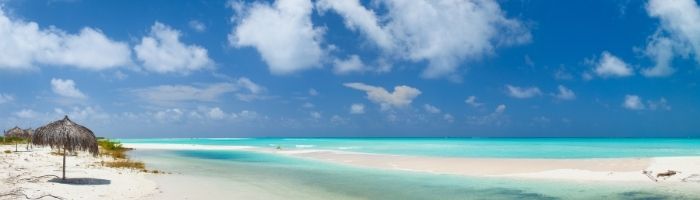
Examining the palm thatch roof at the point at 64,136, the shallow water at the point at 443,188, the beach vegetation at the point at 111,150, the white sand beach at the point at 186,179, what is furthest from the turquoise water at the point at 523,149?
the palm thatch roof at the point at 64,136

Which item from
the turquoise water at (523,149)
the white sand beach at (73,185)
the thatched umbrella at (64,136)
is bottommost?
the turquoise water at (523,149)

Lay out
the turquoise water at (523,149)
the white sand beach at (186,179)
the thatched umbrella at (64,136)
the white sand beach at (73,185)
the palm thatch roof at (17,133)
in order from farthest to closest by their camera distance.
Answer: the turquoise water at (523,149) < the palm thatch roof at (17,133) < the thatched umbrella at (64,136) < the white sand beach at (186,179) < the white sand beach at (73,185)

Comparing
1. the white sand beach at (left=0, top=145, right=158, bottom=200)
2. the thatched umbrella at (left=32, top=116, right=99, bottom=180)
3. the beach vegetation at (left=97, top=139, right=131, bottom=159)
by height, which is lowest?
the white sand beach at (left=0, top=145, right=158, bottom=200)

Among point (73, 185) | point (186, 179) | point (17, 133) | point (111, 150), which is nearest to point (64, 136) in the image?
point (73, 185)

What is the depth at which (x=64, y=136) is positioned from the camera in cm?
1678

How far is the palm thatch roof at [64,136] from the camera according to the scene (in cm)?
1669

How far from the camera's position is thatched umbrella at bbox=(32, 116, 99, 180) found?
54.7 ft

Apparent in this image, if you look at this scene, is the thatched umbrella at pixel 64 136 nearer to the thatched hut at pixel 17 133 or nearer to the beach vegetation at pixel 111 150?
the beach vegetation at pixel 111 150

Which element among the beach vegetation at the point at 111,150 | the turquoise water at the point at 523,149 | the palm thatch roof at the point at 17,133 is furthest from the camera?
the turquoise water at the point at 523,149

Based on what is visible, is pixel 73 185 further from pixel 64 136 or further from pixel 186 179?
pixel 186 179

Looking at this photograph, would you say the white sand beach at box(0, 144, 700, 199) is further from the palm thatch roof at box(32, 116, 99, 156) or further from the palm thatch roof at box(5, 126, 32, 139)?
the palm thatch roof at box(5, 126, 32, 139)

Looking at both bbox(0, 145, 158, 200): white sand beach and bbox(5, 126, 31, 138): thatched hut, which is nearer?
bbox(0, 145, 158, 200): white sand beach

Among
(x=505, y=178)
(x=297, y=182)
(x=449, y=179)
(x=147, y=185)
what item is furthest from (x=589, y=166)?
(x=147, y=185)

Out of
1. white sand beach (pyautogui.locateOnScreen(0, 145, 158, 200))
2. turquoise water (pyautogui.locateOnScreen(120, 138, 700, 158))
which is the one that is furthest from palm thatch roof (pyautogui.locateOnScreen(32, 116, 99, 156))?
turquoise water (pyautogui.locateOnScreen(120, 138, 700, 158))
